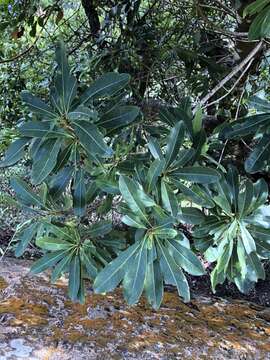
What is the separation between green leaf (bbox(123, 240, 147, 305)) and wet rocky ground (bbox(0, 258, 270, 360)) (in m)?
0.59

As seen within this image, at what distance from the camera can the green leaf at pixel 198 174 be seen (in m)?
0.75

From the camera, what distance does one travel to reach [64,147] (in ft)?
2.58

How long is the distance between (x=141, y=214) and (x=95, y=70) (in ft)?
3.17

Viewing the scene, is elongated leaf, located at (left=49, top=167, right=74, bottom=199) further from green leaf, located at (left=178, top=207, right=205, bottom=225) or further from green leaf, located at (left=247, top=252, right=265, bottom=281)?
green leaf, located at (left=247, top=252, right=265, bottom=281)

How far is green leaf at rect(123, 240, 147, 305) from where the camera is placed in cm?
73

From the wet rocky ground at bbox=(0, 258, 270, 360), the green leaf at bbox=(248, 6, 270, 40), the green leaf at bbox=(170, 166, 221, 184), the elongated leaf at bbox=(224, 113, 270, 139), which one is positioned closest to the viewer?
the green leaf at bbox=(248, 6, 270, 40)

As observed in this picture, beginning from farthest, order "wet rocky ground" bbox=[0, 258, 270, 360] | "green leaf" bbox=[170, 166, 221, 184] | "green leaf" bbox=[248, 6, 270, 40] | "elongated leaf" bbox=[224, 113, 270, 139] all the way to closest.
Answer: "wet rocky ground" bbox=[0, 258, 270, 360], "elongated leaf" bbox=[224, 113, 270, 139], "green leaf" bbox=[170, 166, 221, 184], "green leaf" bbox=[248, 6, 270, 40]

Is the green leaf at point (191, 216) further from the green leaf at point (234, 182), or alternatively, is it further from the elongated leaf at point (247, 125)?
the elongated leaf at point (247, 125)

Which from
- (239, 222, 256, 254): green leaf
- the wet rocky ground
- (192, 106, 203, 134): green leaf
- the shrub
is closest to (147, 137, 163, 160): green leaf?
the shrub

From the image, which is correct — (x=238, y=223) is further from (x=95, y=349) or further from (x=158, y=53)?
(x=158, y=53)

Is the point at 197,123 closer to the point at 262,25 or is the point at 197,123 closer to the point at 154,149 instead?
the point at 154,149

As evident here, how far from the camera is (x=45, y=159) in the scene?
0.74 meters

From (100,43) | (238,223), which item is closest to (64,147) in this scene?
(238,223)

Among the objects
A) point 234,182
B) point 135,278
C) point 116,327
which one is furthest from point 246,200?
point 116,327
